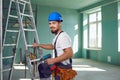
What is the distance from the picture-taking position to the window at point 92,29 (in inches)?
364

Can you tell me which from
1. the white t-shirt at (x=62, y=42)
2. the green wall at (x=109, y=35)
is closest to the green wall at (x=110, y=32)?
the green wall at (x=109, y=35)

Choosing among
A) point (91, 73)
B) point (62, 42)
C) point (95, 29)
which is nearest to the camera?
point (62, 42)

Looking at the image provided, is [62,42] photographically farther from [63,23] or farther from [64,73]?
[63,23]

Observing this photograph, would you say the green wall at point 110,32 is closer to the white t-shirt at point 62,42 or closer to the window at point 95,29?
the window at point 95,29

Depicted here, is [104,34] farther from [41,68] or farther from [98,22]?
[41,68]

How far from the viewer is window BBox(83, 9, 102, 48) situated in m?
9.25

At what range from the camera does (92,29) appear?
984cm

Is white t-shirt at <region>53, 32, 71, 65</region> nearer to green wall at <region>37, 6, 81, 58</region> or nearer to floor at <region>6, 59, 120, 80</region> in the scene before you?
floor at <region>6, 59, 120, 80</region>

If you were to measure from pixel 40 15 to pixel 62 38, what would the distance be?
750 cm

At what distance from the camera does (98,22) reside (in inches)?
364

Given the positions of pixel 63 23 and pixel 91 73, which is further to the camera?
pixel 63 23

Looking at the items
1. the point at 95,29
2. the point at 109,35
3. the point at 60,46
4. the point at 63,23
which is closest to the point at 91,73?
the point at 109,35

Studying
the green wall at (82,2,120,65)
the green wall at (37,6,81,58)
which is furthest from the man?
the green wall at (37,6,81,58)

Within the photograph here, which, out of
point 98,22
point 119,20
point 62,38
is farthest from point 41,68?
point 98,22
